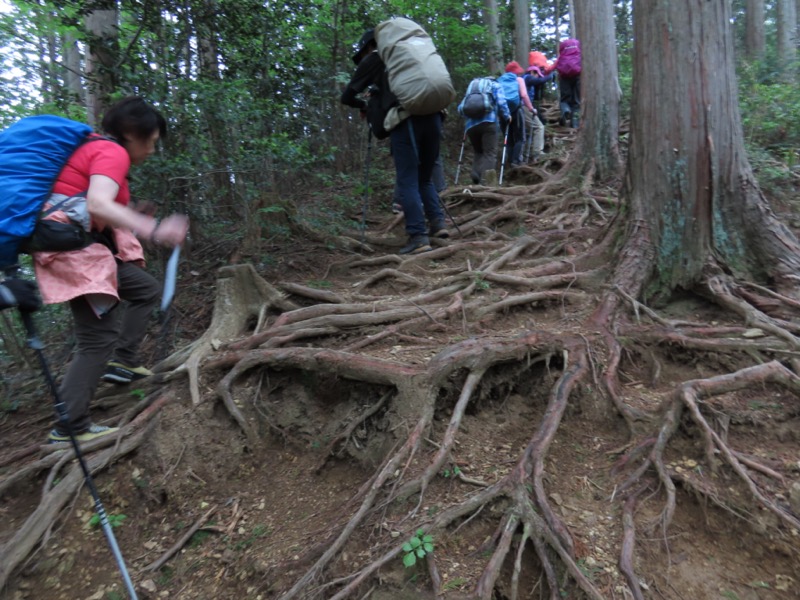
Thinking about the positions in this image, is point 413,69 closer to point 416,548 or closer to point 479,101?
point 479,101

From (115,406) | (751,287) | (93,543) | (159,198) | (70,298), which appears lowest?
(93,543)

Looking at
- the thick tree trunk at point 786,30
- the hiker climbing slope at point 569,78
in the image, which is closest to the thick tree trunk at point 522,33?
the hiker climbing slope at point 569,78

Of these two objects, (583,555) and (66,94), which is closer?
(583,555)

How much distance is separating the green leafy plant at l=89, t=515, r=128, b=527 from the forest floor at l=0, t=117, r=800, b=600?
0.05ft

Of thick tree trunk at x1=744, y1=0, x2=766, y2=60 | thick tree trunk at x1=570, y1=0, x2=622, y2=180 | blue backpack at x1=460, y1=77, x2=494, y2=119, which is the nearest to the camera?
thick tree trunk at x1=570, y1=0, x2=622, y2=180

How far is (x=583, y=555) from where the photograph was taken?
216cm

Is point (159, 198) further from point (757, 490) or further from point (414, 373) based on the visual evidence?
point (757, 490)

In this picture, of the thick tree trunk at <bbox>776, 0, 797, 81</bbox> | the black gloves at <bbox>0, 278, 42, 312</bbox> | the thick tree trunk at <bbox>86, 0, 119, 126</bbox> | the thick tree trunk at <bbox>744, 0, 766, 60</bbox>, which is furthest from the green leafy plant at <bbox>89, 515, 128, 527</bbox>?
the thick tree trunk at <bbox>744, 0, 766, 60</bbox>

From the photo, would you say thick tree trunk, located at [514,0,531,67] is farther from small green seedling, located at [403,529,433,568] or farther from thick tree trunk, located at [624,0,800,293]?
small green seedling, located at [403,529,433,568]

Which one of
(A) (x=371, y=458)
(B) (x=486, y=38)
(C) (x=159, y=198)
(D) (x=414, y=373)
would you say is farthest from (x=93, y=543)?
(B) (x=486, y=38)

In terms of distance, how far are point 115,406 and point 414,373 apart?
86.7 inches

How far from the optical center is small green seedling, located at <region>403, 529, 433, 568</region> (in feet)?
7.26

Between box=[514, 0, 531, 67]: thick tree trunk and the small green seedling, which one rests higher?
box=[514, 0, 531, 67]: thick tree trunk

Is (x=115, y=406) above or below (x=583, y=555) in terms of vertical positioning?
above
